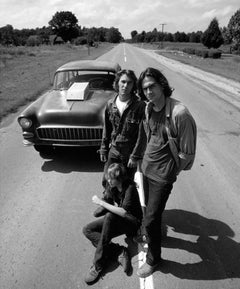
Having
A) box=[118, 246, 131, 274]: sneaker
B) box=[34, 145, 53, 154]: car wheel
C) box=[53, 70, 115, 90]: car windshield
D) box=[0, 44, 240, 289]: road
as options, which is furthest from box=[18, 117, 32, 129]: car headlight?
box=[118, 246, 131, 274]: sneaker

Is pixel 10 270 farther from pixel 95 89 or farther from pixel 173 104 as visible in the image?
pixel 95 89

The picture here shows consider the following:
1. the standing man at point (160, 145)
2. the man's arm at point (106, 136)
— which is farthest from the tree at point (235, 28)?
the standing man at point (160, 145)

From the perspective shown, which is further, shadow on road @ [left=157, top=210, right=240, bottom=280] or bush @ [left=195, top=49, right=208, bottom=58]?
bush @ [left=195, top=49, right=208, bottom=58]

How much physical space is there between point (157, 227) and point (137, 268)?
0.54 m

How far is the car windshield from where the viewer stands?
18.3 feet

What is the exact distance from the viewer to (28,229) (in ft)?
10.9

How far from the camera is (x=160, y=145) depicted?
97.1 inches

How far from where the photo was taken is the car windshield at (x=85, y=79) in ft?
18.3

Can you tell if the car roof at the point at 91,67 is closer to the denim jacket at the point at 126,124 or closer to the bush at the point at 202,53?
the denim jacket at the point at 126,124

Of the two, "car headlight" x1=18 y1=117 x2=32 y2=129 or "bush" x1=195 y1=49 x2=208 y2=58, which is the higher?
"car headlight" x1=18 y1=117 x2=32 y2=129

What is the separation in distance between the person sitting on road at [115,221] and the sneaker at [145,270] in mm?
122

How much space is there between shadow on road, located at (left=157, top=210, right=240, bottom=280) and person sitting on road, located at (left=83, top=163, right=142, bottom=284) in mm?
477

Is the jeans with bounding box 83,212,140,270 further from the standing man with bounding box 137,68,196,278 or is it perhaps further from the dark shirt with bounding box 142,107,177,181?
the dark shirt with bounding box 142,107,177,181

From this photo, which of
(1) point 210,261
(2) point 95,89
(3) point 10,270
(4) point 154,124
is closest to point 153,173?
(4) point 154,124
